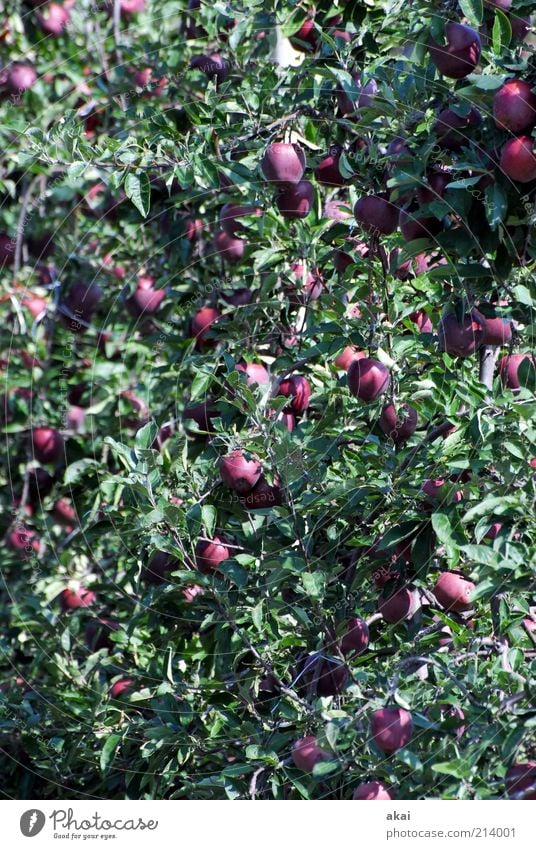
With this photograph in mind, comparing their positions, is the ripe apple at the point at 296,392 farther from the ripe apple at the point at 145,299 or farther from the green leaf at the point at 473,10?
the ripe apple at the point at 145,299

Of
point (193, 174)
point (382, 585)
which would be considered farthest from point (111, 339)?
point (382, 585)

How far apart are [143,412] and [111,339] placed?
1.06ft

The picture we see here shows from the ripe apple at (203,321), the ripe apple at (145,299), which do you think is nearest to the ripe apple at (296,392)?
the ripe apple at (203,321)

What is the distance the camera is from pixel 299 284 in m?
2.10

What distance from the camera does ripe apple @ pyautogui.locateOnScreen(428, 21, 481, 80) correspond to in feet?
5.40

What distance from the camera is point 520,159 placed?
5.04 ft

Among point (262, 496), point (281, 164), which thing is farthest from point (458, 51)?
point (262, 496)

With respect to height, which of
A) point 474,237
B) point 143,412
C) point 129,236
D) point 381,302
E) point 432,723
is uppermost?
point 474,237

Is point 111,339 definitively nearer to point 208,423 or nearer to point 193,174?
point 208,423

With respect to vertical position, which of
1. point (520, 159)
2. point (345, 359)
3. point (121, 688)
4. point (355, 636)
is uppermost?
point (520, 159)

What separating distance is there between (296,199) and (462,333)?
439mm

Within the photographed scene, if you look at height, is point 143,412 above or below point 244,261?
below

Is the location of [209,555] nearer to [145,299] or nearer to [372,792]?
[372,792]

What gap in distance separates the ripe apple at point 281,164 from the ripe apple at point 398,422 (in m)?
0.42
